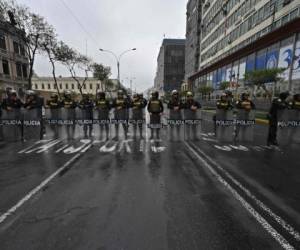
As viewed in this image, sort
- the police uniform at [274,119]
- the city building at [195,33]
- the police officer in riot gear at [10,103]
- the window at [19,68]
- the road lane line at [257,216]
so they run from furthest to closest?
the city building at [195,33]
the window at [19,68]
the police officer in riot gear at [10,103]
the police uniform at [274,119]
the road lane line at [257,216]

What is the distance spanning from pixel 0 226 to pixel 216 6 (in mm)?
58190

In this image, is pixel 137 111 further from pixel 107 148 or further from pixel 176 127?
pixel 107 148

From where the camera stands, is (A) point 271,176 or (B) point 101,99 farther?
(B) point 101,99

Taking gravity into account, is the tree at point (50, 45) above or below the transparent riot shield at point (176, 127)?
above

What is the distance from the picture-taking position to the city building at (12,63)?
34319 mm

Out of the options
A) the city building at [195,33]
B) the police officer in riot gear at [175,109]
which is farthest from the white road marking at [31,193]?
the city building at [195,33]

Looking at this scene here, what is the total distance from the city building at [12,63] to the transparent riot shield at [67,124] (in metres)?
29.4

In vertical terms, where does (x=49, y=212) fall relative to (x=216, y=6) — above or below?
below

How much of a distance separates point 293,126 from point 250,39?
30.3 meters

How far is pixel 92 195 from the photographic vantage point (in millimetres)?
4059

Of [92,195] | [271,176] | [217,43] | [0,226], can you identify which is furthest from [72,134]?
[217,43]

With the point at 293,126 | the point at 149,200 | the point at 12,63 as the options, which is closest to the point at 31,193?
the point at 149,200

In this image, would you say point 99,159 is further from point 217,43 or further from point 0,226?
point 217,43

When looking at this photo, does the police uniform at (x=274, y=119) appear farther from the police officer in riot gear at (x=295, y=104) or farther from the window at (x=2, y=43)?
the window at (x=2, y=43)
